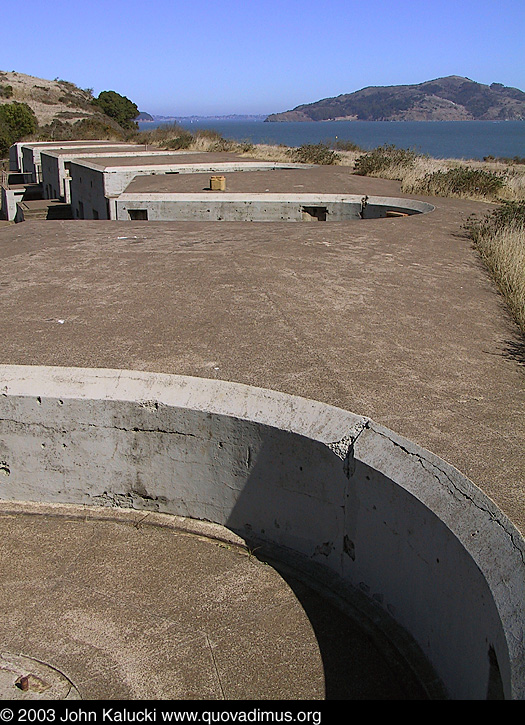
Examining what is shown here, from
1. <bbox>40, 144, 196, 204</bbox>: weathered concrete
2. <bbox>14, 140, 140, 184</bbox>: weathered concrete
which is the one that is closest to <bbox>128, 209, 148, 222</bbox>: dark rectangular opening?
<bbox>40, 144, 196, 204</bbox>: weathered concrete

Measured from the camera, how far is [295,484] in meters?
3.76

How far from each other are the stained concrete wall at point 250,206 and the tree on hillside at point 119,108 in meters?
55.3

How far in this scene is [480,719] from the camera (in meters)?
2.21

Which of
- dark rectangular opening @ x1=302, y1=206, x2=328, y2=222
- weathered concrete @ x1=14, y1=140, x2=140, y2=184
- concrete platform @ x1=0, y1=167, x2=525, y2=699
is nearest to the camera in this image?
concrete platform @ x1=0, y1=167, x2=525, y2=699

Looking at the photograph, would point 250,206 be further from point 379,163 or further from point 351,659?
point 351,659

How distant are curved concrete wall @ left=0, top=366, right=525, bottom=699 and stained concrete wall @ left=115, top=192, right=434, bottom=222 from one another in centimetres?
1215

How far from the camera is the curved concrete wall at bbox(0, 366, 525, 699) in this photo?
109 inches

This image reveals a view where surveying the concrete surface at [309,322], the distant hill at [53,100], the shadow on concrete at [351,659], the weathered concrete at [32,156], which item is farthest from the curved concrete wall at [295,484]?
the distant hill at [53,100]

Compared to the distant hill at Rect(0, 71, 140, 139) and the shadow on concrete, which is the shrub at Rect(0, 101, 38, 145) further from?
the shadow on concrete

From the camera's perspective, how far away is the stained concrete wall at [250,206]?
15773 millimetres

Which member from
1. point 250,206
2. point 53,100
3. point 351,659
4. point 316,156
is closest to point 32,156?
point 316,156

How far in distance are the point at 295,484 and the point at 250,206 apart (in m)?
13.1

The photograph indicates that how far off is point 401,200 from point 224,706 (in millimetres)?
14535

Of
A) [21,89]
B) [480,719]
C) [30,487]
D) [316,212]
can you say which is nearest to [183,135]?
[316,212]
